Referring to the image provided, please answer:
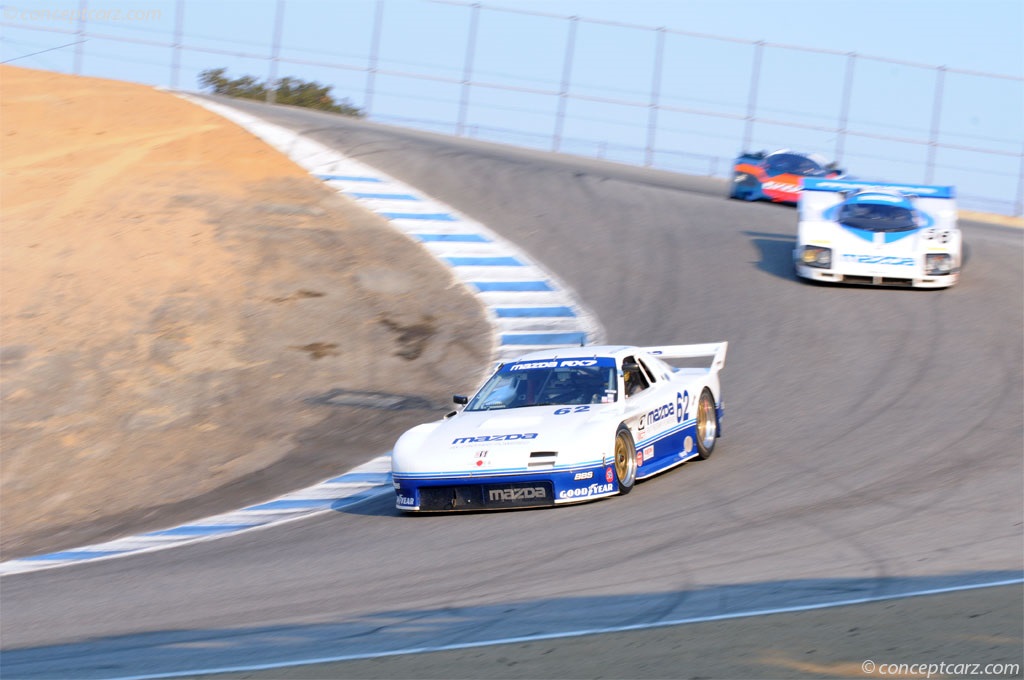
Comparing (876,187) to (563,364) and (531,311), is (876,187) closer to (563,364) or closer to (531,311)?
(531,311)

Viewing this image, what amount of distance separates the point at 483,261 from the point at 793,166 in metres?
8.67

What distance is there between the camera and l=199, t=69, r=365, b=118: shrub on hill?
3462 cm

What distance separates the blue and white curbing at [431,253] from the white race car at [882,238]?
3.42 m

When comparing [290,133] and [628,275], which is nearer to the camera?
[628,275]


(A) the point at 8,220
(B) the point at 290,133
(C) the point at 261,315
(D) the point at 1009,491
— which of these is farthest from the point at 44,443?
(B) the point at 290,133

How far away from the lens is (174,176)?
67.7 feet

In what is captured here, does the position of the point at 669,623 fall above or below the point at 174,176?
below

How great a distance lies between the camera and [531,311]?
54.7 ft

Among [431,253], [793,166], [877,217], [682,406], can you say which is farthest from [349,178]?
[682,406]

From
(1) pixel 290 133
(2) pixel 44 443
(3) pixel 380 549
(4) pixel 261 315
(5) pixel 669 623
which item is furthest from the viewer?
(1) pixel 290 133

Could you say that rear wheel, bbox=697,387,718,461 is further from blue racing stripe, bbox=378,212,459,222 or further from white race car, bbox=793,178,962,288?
blue racing stripe, bbox=378,212,459,222

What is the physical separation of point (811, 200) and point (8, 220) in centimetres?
1207

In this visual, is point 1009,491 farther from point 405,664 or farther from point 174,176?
point 174,176

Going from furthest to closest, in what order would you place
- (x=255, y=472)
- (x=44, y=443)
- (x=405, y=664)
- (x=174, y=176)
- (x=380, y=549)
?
(x=174, y=176), (x=44, y=443), (x=255, y=472), (x=380, y=549), (x=405, y=664)
